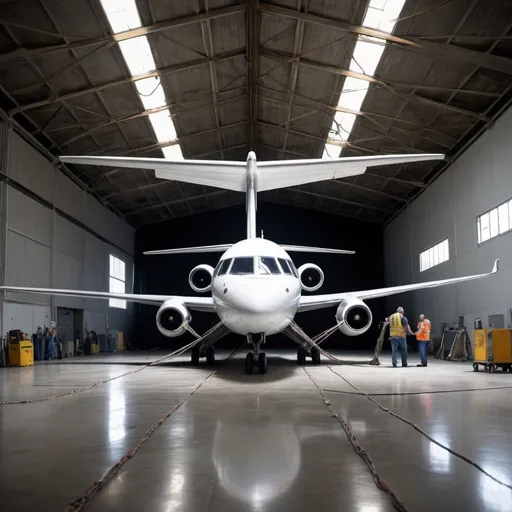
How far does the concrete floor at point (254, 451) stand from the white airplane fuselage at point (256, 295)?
2318mm

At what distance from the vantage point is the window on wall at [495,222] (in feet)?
60.9

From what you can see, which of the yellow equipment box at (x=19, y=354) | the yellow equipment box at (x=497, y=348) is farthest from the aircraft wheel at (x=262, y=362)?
the yellow equipment box at (x=19, y=354)

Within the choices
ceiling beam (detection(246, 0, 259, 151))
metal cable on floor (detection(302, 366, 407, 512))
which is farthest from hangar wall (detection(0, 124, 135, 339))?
metal cable on floor (detection(302, 366, 407, 512))

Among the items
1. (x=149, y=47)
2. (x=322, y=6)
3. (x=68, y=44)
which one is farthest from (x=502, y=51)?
(x=68, y=44)

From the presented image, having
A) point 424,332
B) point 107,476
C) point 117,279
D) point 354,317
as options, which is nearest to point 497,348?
point 424,332

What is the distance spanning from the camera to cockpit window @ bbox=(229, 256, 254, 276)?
13.1 metres

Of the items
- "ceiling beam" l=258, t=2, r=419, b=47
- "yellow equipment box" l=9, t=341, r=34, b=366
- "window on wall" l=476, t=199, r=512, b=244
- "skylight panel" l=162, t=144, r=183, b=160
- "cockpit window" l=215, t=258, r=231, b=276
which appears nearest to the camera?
"cockpit window" l=215, t=258, r=231, b=276

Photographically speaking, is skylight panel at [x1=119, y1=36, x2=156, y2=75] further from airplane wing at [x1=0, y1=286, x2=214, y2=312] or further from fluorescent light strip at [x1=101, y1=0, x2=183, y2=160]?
airplane wing at [x1=0, y1=286, x2=214, y2=312]

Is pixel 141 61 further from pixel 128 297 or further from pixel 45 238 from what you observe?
pixel 45 238

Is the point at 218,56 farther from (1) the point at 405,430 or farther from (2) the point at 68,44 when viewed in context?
(1) the point at 405,430

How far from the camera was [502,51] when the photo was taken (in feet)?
54.1

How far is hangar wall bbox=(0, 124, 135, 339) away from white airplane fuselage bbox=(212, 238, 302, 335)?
34.1 ft

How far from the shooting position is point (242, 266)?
43.4 feet

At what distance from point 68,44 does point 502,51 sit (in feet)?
40.8
